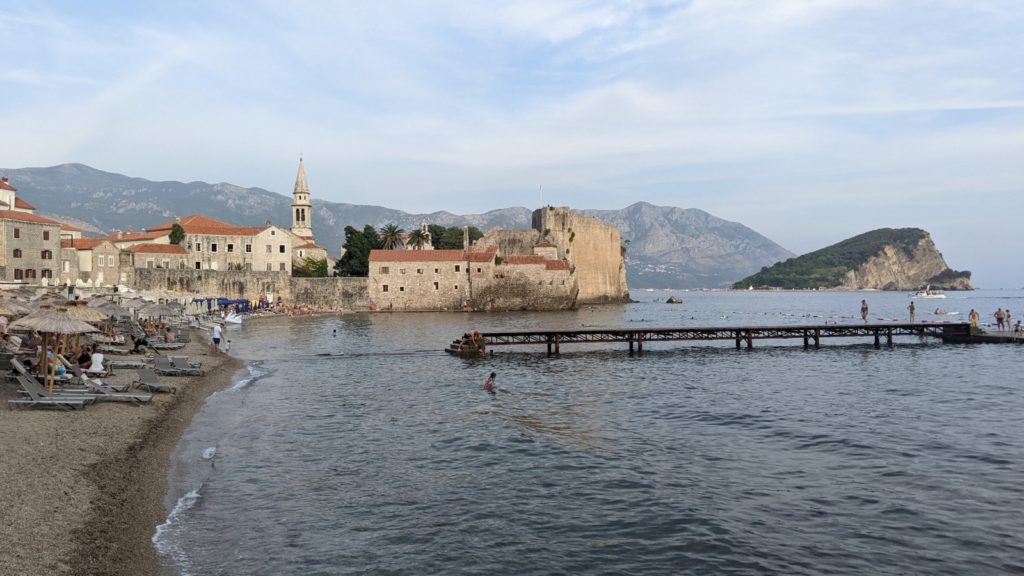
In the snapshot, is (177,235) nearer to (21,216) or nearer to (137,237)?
(137,237)

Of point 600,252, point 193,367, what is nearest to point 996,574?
point 193,367

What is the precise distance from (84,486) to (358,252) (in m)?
72.1

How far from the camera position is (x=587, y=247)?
302ft

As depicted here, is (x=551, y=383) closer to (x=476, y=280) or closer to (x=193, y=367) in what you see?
(x=193, y=367)

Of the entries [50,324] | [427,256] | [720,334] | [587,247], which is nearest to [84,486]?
[50,324]

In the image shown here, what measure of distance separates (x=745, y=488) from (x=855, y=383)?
16902mm

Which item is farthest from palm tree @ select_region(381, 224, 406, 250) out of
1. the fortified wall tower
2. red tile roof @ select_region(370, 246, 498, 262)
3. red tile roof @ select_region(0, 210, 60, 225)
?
red tile roof @ select_region(0, 210, 60, 225)

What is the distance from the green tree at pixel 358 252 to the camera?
81.2 metres

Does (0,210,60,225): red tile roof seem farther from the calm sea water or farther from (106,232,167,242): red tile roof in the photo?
the calm sea water

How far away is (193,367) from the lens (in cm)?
2570

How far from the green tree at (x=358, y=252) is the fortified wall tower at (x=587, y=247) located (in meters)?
21.6

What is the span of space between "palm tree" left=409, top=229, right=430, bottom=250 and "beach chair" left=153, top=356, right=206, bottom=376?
2650 inches

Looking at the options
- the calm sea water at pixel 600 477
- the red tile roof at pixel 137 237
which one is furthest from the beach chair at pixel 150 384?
the red tile roof at pixel 137 237

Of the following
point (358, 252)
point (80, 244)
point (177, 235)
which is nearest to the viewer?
point (80, 244)
